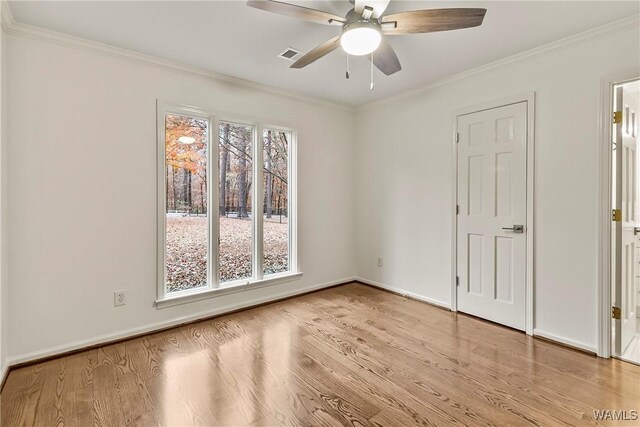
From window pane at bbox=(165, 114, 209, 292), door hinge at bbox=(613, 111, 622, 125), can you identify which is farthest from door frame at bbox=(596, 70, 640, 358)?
window pane at bbox=(165, 114, 209, 292)

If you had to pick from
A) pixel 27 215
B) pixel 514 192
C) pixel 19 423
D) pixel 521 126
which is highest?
pixel 521 126

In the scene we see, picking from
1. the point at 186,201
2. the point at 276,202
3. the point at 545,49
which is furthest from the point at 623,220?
the point at 186,201

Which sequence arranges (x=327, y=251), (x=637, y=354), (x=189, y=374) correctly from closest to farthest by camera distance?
(x=189, y=374) → (x=637, y=354) → (x=327, y=251)

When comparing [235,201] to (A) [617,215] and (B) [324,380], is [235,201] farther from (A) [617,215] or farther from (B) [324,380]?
(A) [617,215]

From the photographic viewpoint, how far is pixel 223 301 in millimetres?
3359

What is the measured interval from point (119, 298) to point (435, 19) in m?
3.21

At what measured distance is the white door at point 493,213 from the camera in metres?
2.87

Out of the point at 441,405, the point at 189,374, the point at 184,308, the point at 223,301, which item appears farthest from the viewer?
the point at 223,301

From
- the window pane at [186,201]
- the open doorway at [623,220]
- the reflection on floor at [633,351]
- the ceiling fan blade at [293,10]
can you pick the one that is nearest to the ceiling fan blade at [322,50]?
the ceiling fan blade at [293,10]

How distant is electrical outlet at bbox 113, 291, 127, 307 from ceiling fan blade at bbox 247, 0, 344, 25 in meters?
2.54

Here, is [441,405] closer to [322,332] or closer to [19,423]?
[322,332]

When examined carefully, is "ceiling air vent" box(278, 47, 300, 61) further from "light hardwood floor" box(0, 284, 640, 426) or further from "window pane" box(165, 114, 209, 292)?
"light hardwood floor" box(0, 284, 640, 426)

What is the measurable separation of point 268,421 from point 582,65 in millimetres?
3450

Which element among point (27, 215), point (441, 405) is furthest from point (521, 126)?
point (27, 215)
